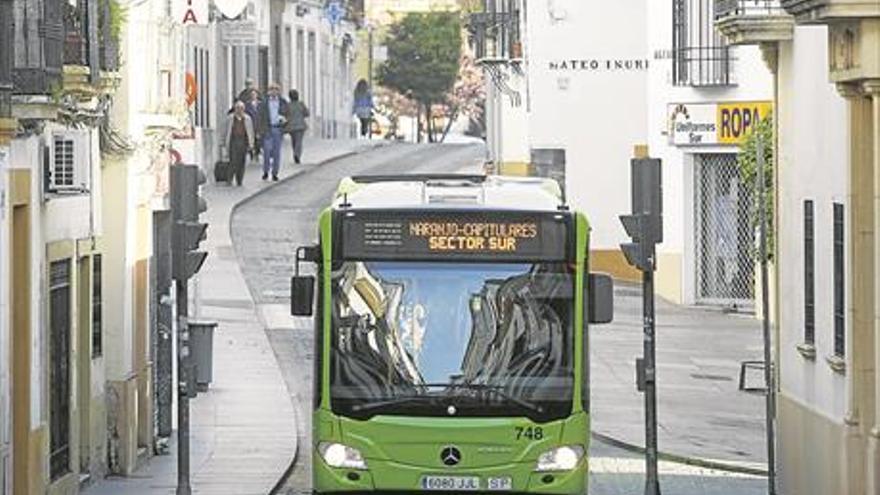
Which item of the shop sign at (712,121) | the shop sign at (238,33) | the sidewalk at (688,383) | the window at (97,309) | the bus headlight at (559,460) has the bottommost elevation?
the sidewalk at (688,383)

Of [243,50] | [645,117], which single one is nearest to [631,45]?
[645,117]

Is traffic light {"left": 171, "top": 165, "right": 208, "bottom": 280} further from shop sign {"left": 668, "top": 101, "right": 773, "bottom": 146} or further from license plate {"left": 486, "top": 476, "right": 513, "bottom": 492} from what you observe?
shop sign {"left": 668, "top": 101, "right": 773, "bottom": 146}

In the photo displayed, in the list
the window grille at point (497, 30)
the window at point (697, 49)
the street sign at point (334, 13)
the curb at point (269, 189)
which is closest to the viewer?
the curb at point (269, 189)

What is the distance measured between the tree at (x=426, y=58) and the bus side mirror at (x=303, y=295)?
72.8 m

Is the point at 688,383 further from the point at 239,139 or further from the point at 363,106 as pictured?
the point at 363,106

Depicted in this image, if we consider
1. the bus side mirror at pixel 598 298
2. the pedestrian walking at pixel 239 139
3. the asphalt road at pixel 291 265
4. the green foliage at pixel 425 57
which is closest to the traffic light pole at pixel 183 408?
the asphalt road at pixel 291 265

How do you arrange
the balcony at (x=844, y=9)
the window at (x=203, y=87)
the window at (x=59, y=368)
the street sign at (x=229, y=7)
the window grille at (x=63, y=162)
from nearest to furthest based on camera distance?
the balcony at (x=844, y=9) → the window grille at (x=63, y=162) → the window at (x=59, y=368) → the street sign at (x=229, y=7) → the window at (x=203, y=87)

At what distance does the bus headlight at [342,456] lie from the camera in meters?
19.8

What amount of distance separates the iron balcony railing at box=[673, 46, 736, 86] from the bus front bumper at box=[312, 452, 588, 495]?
2358cm

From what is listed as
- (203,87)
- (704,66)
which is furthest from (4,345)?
(203,87)

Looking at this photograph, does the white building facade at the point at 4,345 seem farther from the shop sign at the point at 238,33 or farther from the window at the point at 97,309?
the shop sign at the point at 238,33

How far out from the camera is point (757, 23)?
80.4 ft

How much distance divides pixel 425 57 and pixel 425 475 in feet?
244

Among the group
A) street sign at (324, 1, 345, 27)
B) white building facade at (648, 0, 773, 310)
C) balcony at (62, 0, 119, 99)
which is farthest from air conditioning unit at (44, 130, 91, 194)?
street sign at (324, 1, 345, 27)
